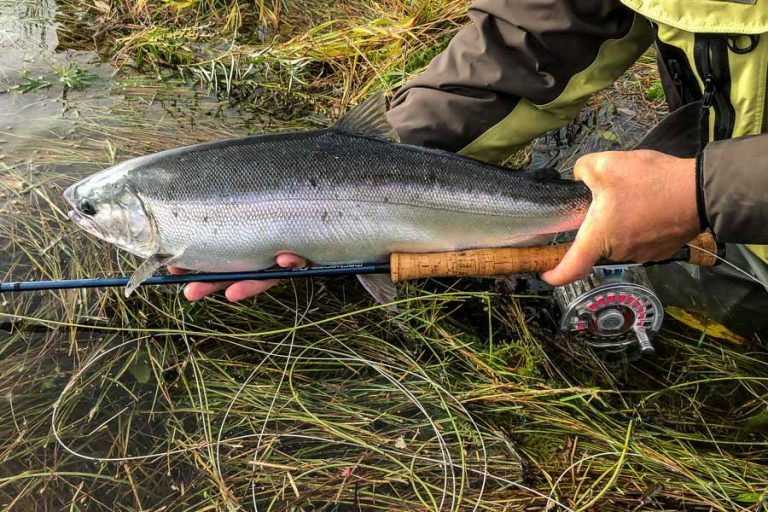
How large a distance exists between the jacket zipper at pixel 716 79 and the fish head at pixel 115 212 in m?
2.71

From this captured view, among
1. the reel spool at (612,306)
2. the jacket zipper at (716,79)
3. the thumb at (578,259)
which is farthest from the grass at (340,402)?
the jacket zipper at (716,79)

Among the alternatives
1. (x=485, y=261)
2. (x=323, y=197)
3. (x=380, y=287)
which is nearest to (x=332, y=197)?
(x=323, y=197)

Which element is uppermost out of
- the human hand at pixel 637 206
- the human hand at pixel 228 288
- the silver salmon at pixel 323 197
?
the human hand at pixel 637 206

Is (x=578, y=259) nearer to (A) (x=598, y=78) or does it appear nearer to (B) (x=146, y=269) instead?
(A) (x=598, y=78)

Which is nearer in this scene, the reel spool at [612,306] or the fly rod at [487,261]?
the fly rod at [487,261]

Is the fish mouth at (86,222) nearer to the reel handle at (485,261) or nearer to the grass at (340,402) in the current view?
the grass at (340,402)

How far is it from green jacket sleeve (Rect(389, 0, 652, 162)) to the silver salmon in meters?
0.34

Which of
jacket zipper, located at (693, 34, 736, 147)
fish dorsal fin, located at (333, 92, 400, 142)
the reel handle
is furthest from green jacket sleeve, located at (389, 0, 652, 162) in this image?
the reel handle

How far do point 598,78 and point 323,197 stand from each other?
161 cm

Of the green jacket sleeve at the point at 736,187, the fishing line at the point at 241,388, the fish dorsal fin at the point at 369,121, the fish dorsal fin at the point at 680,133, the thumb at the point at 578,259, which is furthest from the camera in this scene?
the fish dorsal fin at the point at 369,121

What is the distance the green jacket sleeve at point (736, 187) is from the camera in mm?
2086

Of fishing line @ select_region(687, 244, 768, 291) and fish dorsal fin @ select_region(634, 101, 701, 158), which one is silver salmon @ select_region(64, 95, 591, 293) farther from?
fishing line @ select_region(687, 244, 768, 291)

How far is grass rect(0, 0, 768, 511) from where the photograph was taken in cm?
266

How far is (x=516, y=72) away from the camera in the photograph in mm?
2951
